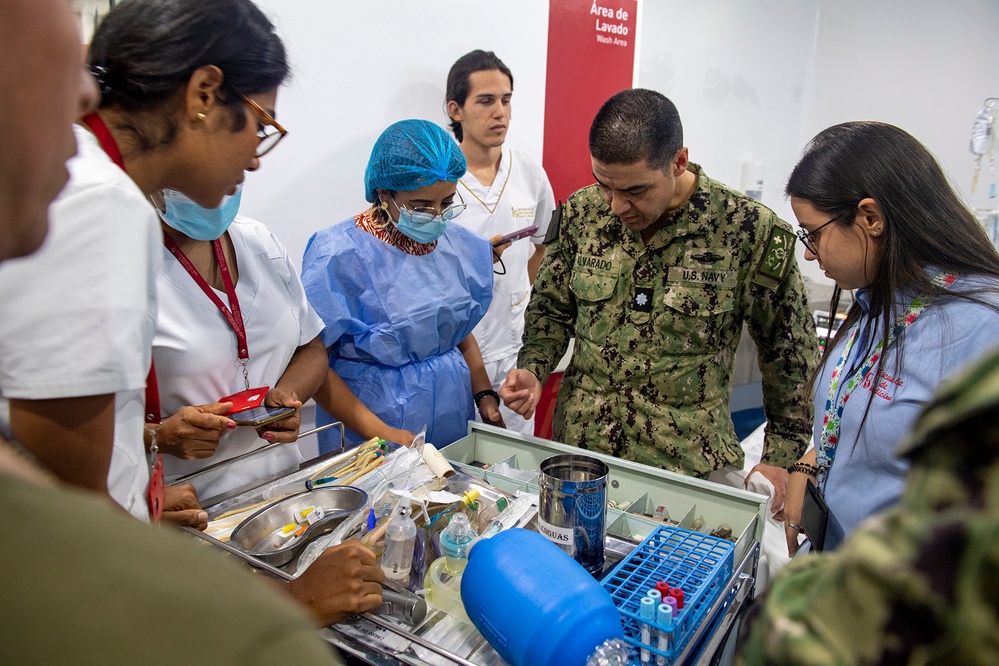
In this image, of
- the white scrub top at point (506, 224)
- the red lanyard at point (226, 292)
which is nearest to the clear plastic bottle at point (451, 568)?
the red lanyard at point (226, 292)

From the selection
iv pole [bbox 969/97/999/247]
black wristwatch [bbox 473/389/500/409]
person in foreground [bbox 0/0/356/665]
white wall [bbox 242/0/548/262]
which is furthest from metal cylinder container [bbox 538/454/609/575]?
iv pole [bbox 969/97/999/247]

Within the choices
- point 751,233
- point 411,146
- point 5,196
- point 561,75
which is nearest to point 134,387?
point 5,196

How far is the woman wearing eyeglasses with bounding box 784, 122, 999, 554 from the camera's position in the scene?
1.28 meters

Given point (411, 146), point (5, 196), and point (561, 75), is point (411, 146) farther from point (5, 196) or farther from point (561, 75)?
point (561, 75)

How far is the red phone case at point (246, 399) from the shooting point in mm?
1426

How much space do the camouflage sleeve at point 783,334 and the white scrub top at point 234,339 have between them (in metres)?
1.35

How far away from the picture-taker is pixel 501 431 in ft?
6.05

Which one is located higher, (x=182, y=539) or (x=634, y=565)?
(x=182, y=539)

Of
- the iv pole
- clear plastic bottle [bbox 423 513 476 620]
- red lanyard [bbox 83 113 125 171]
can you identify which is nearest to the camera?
red lanyard [bbox 83 113 125 171]

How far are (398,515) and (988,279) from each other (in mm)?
1288

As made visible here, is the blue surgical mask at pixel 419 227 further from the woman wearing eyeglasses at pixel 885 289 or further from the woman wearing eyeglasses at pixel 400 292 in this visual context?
the woman wearing eyeglasses at pixel 885 289

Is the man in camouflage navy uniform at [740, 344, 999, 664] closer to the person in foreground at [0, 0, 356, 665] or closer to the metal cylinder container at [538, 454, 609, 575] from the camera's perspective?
the person in foreground at [0, 0, 356, 665]

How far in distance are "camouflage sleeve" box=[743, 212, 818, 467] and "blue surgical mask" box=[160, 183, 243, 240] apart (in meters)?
1.51

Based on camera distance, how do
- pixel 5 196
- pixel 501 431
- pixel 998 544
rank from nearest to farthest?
1. pixel 998 544
2. pixel 5 196
3. pixel 501 431
